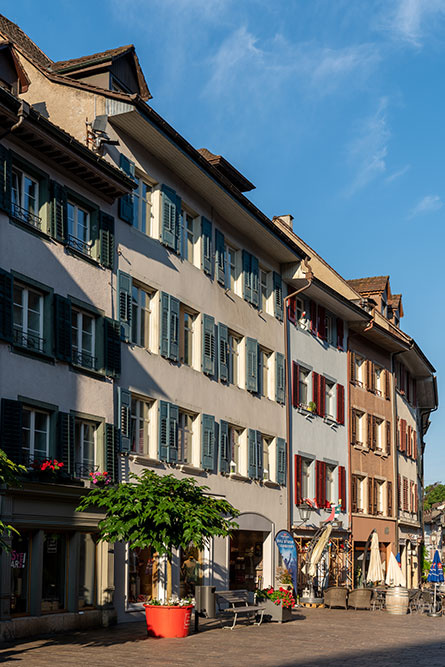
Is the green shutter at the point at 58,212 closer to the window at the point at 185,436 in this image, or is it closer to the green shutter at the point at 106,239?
the green shutter at the point at 106,239

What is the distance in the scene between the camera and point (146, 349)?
79.9 feet

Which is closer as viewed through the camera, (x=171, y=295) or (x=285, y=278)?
(x=171, y=295)

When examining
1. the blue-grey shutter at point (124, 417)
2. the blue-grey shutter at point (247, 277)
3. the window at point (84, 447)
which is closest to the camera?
the window at point (84, 447)

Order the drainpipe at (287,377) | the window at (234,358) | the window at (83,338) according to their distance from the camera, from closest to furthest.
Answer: the window at (83,338) → the window at (234,358) → the drainpipe at (287,377)

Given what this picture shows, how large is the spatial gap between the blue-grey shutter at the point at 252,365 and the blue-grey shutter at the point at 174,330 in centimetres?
489

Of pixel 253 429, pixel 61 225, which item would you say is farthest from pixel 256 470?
pixel 61 225

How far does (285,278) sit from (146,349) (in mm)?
10514

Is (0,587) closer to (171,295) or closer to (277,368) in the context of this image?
(171,295)

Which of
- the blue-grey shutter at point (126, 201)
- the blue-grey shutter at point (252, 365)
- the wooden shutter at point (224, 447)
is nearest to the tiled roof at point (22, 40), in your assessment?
the blue-grey shutter at point (126, 201)

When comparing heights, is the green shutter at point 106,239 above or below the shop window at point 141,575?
above

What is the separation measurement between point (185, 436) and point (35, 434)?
23.7 feet

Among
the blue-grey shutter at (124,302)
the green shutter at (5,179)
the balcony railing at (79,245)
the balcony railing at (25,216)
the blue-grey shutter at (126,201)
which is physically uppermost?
the blue-grey shutter at (126,201)

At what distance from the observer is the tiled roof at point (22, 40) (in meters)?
25.7

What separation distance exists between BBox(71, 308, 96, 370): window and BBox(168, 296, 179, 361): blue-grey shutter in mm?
3657
